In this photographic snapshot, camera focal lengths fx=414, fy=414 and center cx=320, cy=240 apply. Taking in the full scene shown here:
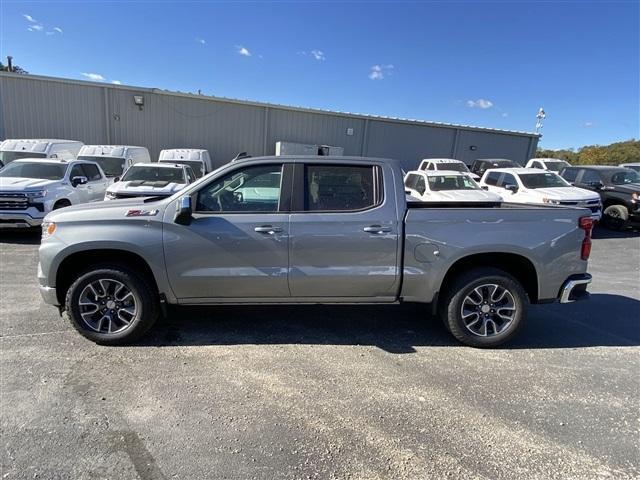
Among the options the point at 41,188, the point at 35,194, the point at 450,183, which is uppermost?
the point at 450,183

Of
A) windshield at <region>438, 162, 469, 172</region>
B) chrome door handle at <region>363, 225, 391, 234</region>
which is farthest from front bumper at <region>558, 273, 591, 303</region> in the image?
windshield at <region>438, 162, 469, 172</region>

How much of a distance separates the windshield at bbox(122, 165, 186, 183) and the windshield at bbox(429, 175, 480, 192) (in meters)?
6.99

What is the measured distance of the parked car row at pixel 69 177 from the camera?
8492 millimetres

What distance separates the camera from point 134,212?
3.92m

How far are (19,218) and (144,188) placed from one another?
8.06 ft

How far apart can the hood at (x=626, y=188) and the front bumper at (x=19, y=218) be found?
50.5 feet

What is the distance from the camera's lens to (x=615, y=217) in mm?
12672

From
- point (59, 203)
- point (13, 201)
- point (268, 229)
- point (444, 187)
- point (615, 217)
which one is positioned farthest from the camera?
point (615, 217)

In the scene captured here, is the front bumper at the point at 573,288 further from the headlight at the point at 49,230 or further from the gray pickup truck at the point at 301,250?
the headlight at the point at 49,230

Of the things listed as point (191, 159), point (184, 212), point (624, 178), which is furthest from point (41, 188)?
point (624, 178)

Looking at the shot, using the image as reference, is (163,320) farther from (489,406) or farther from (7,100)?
(7,100)

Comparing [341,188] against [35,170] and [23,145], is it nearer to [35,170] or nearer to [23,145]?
[35,170]

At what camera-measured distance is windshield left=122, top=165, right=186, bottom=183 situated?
1034 centimetres

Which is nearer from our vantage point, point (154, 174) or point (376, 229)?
point (376, 229)
